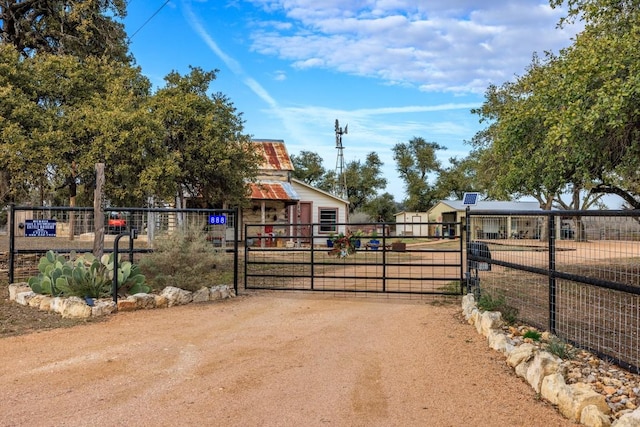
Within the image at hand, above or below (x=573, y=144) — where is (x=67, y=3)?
above

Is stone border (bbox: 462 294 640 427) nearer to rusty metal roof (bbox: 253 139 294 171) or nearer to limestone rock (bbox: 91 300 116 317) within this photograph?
limestone rock (bbox: 91 300 116 317)

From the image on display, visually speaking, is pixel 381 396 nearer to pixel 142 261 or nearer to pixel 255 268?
pixel 142 261

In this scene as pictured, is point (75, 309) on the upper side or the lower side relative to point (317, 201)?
lower

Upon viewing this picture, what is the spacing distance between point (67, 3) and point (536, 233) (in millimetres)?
15580

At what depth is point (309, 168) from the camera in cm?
5034

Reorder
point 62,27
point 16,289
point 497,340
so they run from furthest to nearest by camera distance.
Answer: point 62,27 < point 16,289 < point 497,340

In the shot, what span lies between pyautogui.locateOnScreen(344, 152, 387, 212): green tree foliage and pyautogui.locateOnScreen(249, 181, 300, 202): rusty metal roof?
1005 inches

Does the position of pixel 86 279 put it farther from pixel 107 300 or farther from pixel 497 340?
pixel 497 340

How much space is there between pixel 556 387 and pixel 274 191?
21040mm

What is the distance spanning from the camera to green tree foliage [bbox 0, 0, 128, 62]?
48.1ft

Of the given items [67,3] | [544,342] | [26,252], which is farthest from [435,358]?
[67,3]

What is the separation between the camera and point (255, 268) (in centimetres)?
1357

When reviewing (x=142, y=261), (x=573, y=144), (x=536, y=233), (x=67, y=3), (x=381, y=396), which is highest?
(x=67, y=3)

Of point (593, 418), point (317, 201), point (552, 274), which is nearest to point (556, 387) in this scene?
point (593, 418)
